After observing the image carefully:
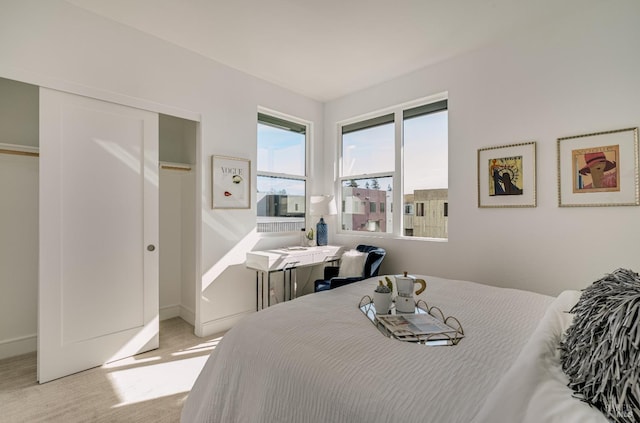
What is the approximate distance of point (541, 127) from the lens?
258cm

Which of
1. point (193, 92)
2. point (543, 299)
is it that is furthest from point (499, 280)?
point (193, 92)

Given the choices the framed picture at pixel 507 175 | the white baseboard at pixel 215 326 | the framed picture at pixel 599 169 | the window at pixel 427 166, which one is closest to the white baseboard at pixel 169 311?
the white baseboard at pixel 215 326

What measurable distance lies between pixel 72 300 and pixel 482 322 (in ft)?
9.73

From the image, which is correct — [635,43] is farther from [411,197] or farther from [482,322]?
[482,322]

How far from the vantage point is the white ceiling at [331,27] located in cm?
235

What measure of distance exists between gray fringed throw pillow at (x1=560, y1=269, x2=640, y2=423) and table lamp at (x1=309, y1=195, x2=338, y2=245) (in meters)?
3.03

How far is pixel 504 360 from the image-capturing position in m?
1.03

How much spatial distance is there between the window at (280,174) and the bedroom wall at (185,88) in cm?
18

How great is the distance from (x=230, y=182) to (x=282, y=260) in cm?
106

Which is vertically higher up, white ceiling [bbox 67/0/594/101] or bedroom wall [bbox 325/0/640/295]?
white ceiling [bbox 67/0/594/101]

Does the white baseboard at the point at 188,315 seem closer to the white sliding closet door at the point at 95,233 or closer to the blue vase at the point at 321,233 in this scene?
the white sliding closet door at the point at 95,233

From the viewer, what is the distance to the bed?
0.77 meters

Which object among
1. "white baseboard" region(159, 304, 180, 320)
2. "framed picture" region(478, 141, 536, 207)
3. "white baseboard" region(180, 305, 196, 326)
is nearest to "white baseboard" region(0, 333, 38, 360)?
"white baseboard" region(159, 304, 180, 320)

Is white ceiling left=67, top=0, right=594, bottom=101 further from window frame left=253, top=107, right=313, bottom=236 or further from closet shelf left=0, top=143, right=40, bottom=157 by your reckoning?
closet shelf left=0, top=143, right=40, bottom=157
